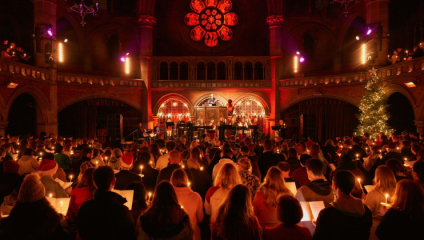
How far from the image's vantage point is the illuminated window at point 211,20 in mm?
25375

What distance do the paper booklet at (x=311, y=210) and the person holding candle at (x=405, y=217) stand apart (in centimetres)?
74

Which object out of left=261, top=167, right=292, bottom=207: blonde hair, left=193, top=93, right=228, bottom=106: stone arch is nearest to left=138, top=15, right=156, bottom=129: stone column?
left=193, top=93, right=228, bottom=106: stone arch

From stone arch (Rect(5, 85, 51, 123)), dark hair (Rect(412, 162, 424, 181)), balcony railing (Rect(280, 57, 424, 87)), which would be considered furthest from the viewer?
stone arch (Rect(5, 85, 51, 123))

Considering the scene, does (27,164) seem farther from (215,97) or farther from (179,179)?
(215,97)

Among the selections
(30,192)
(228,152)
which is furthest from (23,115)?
(30,192)

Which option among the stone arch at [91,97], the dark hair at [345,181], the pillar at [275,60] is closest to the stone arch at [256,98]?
the pillar at [275,60]

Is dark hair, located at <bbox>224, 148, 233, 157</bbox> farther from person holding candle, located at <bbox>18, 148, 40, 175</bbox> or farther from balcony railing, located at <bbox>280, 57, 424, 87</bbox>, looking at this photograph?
balcony railing, located at <bbox>280, 57, 424, 87</bbox>

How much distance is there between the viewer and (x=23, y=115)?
18406 mm

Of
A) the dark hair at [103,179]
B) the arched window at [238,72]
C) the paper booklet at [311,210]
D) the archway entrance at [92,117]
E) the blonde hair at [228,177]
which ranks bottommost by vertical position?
the paper booklet at [311,210]

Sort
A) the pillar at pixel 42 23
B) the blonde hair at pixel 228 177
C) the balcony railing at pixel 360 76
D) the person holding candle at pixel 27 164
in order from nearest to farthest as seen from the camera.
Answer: the blonde hair at pixel 228 177
the person holding candle at pixel 27 164
the balcony railing at pixel 360 76
the pillar at pixel 42 23

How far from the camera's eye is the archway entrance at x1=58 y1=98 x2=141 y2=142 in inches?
832

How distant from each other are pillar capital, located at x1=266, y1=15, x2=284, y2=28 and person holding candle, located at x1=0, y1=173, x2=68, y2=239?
71.6ft

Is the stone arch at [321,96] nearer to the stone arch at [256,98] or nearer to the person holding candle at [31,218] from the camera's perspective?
the stone arch at [256,98]

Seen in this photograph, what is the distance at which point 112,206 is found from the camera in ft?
10.3
